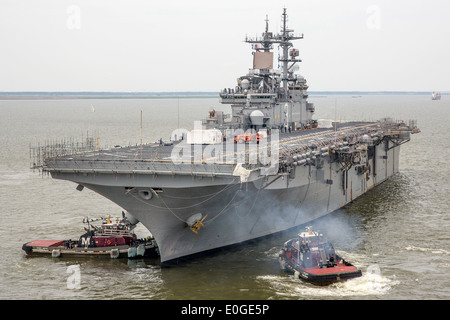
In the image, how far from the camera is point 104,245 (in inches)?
914

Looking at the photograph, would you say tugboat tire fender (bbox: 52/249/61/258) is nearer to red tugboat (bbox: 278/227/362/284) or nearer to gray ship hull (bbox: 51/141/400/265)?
gray ship hull (bbox: 51/141/400/265)

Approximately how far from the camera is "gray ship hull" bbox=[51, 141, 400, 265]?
20.3m

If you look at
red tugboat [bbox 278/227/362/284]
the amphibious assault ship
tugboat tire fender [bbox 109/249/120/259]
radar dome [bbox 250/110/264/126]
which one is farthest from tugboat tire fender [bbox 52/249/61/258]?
radar dome [bbox 250/110/264/126]

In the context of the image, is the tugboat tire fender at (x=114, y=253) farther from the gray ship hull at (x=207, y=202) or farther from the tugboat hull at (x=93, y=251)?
the gray ship hull at (x=207, y=202)

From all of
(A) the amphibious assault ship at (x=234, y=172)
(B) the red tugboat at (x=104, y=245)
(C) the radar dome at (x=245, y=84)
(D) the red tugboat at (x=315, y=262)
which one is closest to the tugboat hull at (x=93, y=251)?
(B) the red tugboat at (x=104, y=245)

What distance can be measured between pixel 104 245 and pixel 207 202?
5.28m

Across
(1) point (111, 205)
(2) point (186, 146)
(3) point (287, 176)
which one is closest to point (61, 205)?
(1) point (111, 205)

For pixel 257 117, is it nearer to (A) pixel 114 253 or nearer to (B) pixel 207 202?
(B) pixel 207 202

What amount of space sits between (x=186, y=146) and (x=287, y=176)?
614 cm

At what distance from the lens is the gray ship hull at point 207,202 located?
798 inches

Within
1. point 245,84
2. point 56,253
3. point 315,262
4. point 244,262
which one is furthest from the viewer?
point 245,84

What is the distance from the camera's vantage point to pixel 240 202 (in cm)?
2216

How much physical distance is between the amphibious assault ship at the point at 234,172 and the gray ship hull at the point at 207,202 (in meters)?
0.04

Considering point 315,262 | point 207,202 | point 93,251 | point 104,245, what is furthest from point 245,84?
point 315,262
